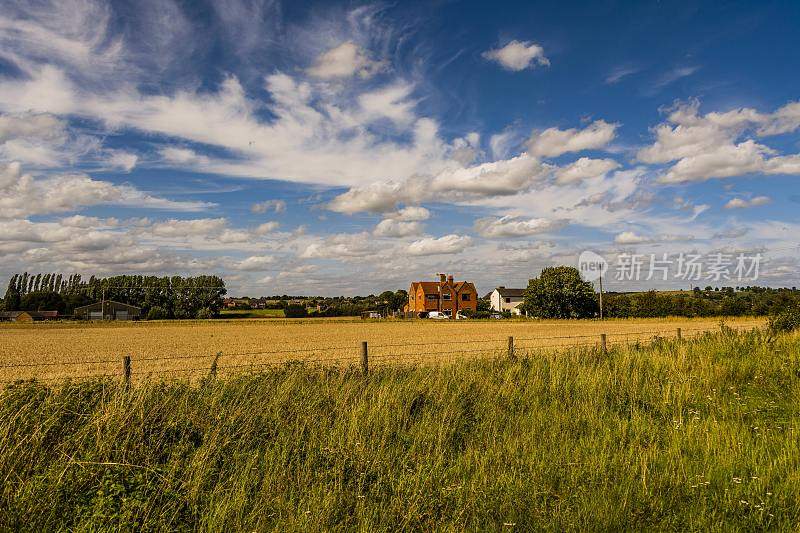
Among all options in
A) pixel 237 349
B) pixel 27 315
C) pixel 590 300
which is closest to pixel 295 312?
pixel 27 315

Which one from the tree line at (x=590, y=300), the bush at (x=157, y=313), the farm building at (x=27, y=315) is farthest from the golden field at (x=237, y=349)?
the farm building at (x=27, y=315)

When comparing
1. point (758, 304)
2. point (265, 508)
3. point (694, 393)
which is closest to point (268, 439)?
point (265, 508)

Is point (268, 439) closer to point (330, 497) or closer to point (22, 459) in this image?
point (330, 497)

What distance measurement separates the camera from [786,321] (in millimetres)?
21734

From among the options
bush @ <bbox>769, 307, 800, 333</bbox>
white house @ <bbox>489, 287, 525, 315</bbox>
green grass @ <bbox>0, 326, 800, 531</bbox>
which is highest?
white house @ <bbox>489, 287, 525, 315</bbox>

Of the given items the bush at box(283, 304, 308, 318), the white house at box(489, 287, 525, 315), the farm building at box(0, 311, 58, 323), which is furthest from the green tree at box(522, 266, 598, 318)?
the farm building at box(0, 311, 58, 323)

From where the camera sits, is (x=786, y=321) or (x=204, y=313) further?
(x=204, y=313)

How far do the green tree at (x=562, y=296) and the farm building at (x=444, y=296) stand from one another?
32.4 meters

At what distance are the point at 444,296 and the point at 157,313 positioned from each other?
68.4 meters

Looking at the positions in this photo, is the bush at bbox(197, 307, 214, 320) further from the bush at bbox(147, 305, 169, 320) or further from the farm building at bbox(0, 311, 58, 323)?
the farm building at bbox(0, 311, 58, 323)

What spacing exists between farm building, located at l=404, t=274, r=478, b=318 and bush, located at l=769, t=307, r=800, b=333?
9827 centimetres

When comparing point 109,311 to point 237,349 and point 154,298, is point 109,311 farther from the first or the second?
point 237,349

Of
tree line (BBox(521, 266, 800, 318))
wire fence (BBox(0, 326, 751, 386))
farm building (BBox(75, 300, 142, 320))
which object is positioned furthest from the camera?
farm building (BBox(75, 300, 142, 320))

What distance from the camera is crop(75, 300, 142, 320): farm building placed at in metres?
116
